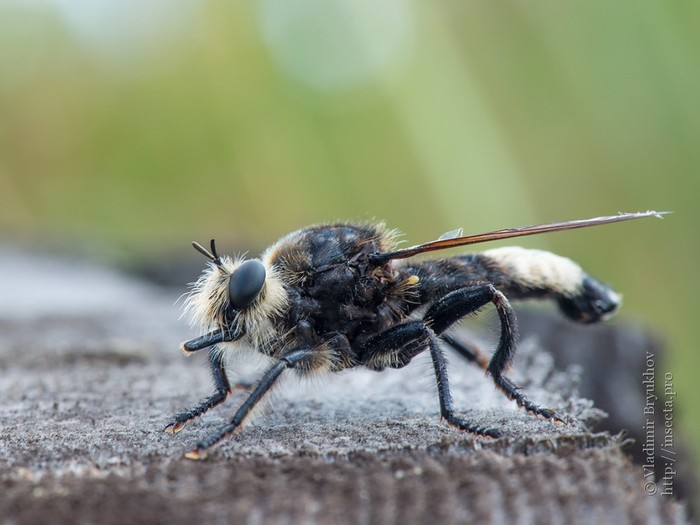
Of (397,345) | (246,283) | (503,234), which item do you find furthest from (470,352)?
(246,283)

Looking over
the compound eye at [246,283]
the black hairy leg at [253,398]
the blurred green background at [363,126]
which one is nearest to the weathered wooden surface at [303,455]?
the black hairy leg at [253,398]

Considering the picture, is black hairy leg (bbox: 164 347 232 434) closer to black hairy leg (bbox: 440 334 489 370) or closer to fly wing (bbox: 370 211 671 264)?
fly wing (bbox: 370 211 671 264)

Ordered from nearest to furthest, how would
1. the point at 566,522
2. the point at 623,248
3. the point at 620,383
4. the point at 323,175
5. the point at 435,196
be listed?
the point at 566,522
the point at 620,383
the point at 623,248
the point at 435,196
the point at 323,175

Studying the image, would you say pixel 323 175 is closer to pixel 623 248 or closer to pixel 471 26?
pixel 471 26

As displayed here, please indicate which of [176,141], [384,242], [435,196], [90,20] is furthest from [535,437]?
[90,20]

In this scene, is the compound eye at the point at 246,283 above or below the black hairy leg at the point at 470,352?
above

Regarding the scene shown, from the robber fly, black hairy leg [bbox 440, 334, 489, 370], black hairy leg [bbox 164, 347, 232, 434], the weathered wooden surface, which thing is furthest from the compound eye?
black hairy leg [bbox 440, 334, 489, 370]

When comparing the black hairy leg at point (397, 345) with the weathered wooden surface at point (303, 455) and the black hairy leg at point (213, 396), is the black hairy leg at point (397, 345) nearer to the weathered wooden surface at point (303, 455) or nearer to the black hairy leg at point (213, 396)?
the weathered wooden surface at point (303, 455)
